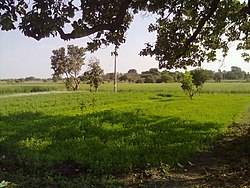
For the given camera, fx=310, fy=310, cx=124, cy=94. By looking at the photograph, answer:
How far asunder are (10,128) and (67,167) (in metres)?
6.73

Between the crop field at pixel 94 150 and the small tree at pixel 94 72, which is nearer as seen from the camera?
the crop field at pixel 94 150

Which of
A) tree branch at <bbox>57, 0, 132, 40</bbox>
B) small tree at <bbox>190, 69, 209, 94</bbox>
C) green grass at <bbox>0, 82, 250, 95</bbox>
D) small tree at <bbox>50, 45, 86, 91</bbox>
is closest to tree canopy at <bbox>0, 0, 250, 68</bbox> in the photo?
tree branch at <bbox>57, 0, 132, 40</bbox>

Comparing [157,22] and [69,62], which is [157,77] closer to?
[69,62]

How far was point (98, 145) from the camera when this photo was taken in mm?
9680

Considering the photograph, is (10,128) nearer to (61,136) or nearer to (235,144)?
(61,136)

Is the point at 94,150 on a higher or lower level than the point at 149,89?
higher

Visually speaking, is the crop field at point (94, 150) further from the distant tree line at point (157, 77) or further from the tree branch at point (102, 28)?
the distant tree line at point (157, 77)

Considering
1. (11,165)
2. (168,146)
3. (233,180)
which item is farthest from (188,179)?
(11,165)

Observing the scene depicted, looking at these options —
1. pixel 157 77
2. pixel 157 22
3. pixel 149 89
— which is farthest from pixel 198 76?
pixel 157 77

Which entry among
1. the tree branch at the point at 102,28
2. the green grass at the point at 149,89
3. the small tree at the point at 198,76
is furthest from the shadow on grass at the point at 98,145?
the green grass at the point at 149,89

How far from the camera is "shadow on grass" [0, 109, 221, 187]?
7668 millimetres

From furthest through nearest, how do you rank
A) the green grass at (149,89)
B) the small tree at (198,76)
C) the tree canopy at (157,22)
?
the green grass at (149,89), the small tree at (198,76), the tree canopy at (157,22)

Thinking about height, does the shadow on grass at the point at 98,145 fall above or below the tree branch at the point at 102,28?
below

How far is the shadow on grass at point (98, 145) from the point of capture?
25.2 feet
